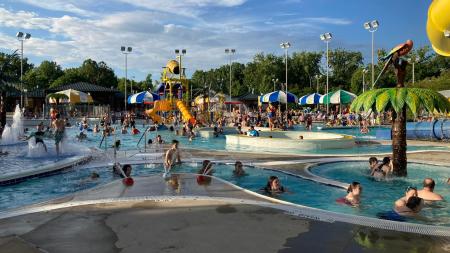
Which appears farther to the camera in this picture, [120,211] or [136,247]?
[120,211]

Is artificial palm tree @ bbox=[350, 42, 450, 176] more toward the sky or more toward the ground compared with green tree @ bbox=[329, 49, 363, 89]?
more toward the ground

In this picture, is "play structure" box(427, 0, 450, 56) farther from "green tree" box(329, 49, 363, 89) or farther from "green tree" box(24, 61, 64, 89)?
"green tree" box(329, 49, 363, 89)

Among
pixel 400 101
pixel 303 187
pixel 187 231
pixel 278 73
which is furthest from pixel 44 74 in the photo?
pixel 187 231

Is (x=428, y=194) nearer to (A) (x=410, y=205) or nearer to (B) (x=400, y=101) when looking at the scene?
(A) (x=410, y=205)

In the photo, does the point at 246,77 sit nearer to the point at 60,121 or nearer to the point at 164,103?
the point at 164,103

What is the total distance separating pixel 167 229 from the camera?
19.8 feet

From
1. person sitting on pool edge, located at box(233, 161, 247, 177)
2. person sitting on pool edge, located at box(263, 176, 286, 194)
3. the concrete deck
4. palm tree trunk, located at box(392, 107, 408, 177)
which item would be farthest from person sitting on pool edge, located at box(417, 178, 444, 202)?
person sitting on pool edge, located at box(233, 161, 247, 177)

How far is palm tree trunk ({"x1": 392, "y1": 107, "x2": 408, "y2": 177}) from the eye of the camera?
10938 mm

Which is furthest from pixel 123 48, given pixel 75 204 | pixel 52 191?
pixel 75 204

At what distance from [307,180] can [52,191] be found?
6371mm

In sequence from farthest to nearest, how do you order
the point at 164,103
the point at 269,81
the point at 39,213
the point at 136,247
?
1. the point at 269,81
2. the point at 164,103
3. the point at 39,213
4. the point at 136,247

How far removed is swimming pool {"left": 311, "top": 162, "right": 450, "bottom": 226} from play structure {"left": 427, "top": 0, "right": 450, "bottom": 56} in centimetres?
341

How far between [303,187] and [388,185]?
7.40 feet

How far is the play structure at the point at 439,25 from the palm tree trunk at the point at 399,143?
6.44 ft
